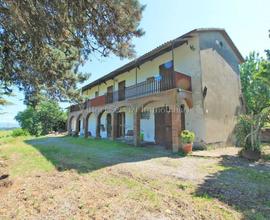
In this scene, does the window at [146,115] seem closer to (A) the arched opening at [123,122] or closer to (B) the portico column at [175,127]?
(A) the arched opening at [123,122]

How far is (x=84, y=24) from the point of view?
5.47 meters

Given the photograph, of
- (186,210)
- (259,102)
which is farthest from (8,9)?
(259,102)

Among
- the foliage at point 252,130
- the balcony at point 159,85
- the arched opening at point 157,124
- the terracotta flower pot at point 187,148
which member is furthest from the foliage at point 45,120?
the foliage at point 252,130

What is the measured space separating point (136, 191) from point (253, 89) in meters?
21.0

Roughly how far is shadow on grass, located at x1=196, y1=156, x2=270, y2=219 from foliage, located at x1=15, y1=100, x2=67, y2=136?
78.7ft

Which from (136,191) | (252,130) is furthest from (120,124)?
(136,191)

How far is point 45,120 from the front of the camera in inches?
1082

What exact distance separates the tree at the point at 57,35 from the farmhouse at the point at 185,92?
5339mm

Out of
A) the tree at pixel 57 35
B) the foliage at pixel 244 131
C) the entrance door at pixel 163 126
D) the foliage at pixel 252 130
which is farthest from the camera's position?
the entrance door at pixel 163 126

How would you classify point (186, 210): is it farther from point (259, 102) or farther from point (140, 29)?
point (259, 102)

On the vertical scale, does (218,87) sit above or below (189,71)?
below

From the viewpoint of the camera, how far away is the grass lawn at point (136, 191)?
3.75 meters

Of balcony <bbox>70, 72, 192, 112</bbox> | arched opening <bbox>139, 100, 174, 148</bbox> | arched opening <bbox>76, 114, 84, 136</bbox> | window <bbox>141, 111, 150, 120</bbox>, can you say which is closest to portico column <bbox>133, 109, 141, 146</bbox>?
arched opening <bbox>139, 100, 174, 148</bbox>

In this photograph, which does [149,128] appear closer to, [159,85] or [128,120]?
[128,120]
